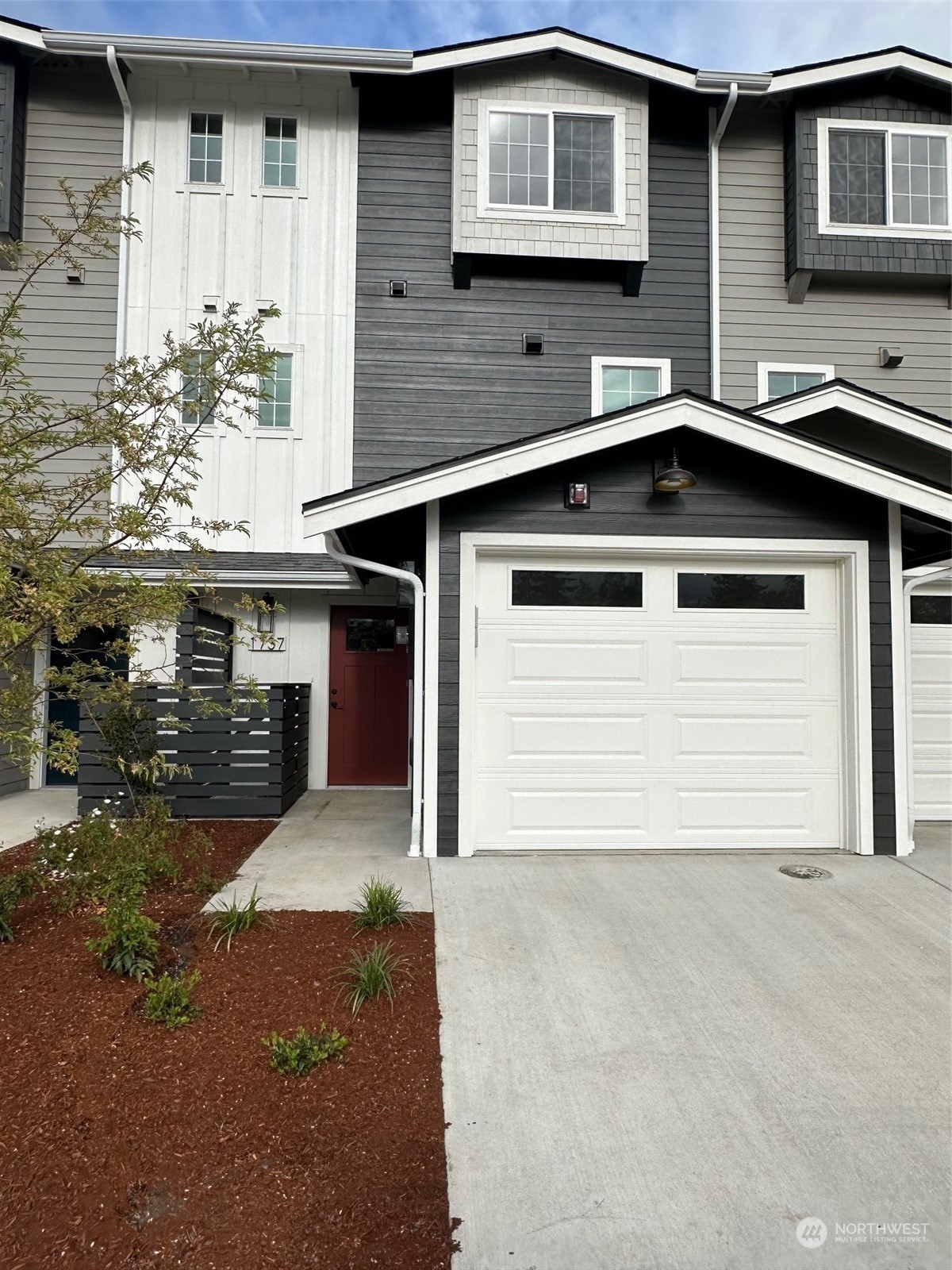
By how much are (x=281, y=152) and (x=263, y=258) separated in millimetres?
1290

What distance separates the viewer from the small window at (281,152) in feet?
27.2

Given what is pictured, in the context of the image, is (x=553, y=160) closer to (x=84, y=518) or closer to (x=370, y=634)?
(x=370, y=634)

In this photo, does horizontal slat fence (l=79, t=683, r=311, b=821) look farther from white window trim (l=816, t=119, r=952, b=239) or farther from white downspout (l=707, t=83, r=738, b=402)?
white window trim (l=816, t=119, r=952, b=239)

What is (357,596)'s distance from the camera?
8.29 m

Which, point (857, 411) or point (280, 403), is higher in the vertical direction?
point (280, 403)

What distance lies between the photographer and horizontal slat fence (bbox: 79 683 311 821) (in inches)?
241

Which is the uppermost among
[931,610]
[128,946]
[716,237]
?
[716,237]

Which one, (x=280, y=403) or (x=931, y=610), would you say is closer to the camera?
(x=931, y=610)

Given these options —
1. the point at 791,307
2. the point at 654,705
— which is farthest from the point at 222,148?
the point at 654,705

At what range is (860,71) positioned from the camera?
7.90 metres

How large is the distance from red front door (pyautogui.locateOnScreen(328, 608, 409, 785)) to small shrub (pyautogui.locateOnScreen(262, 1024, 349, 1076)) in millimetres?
5697

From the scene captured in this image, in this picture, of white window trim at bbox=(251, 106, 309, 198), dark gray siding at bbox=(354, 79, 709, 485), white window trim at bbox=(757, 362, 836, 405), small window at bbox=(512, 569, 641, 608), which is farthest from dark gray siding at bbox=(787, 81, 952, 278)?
white window trim at bbox=(251, 106, 309, 198)

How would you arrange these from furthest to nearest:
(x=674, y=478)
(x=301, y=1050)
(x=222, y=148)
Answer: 1. (x=222, y=148)
2. (x=674, y=478)
3. (x=301, y=1050)

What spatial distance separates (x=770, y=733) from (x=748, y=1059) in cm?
292
